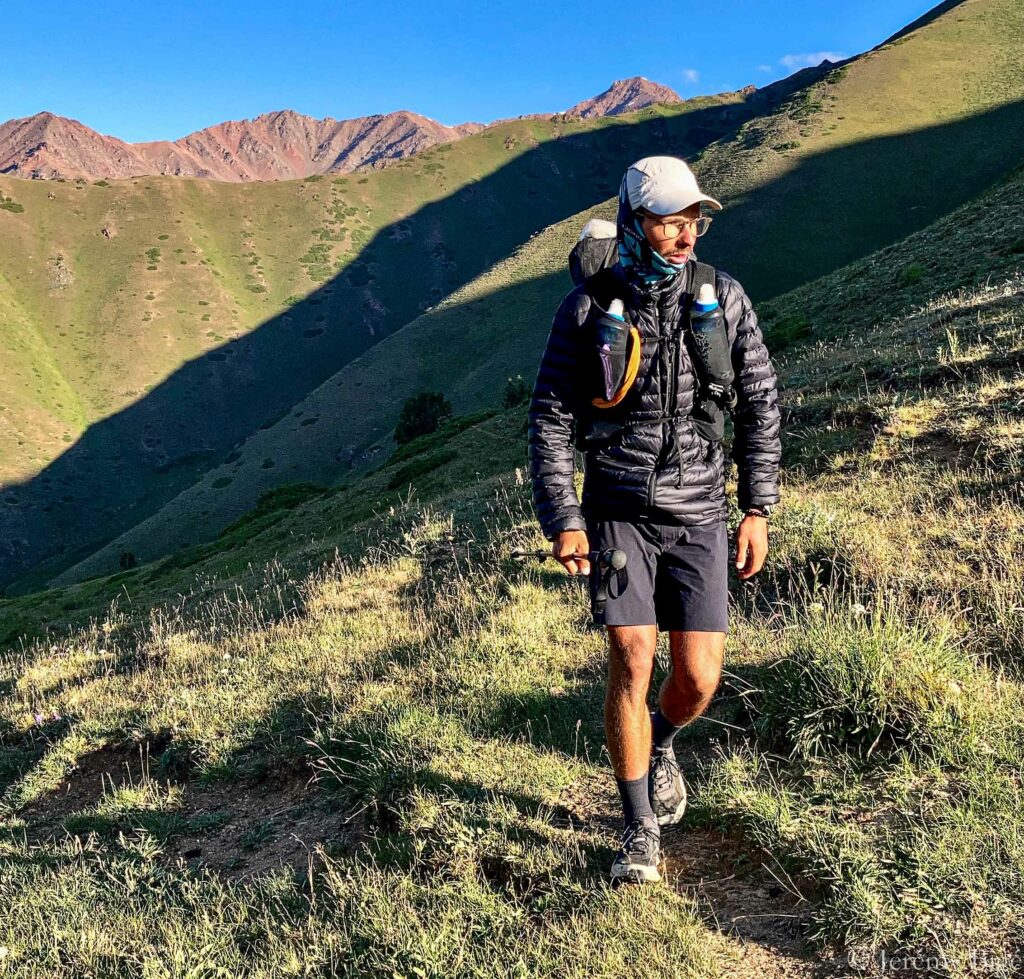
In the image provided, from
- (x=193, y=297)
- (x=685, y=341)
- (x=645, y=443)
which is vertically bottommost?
(x=645, y=443)

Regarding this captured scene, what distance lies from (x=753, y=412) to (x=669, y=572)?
0.85 meters

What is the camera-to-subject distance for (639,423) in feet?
10.1

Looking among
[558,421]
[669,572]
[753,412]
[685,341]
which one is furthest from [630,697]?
[685,341]

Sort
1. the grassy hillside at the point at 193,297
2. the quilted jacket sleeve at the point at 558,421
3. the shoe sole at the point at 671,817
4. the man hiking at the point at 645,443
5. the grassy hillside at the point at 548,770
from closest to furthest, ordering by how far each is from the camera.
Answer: the grassy hillside at the point at 548,770 → the man hiking at the point at 645,443 → the quilted jacket sleeve at the point at 558,421 → the shoe sole at the point at 671,817 → the grassy hillside at the point at 193,297

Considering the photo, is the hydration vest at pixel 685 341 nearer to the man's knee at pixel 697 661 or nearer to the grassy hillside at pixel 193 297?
the man's knee at pixel 697 661

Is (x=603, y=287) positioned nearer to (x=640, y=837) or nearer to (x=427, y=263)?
(x=640, y=837)

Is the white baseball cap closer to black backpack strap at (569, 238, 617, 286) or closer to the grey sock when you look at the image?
black backpack strap at (569, 238, 617, 286)

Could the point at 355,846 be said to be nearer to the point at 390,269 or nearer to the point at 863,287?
the point at 863,287

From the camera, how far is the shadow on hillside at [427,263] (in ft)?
191

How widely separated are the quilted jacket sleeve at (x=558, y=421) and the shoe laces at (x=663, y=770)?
1244mm

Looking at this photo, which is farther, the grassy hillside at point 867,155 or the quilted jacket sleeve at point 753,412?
the grassy hillside at point 867,155

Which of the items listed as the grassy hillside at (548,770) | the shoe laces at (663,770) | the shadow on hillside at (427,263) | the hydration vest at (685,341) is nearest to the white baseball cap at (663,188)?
the hydration vest at (685,341)

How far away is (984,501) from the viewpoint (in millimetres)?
6004

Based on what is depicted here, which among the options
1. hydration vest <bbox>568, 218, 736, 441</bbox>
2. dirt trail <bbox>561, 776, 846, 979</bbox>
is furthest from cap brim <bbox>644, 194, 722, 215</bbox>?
dirt trail <bbox>561, 776, 846, 979</bbox>
